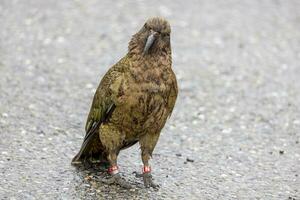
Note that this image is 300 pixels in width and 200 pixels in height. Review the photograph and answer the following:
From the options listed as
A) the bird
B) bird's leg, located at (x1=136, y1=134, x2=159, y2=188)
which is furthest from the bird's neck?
bird's leg, located at (x1=136, y1=134, x2=159, y2=188)

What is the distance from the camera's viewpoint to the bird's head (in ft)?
19.2

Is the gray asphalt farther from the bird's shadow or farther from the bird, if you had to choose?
the bird

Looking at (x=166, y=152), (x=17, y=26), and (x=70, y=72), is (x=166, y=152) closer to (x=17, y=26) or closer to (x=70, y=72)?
(x=70, y=72)

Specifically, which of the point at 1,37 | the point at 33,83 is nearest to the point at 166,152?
the point at 33,83

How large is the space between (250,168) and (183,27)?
14.1 feet

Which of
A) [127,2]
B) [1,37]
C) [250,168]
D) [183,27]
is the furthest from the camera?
[127,2]

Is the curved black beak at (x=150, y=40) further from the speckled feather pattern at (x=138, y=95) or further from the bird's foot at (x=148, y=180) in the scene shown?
the bird's foot at (x=148, y=180)

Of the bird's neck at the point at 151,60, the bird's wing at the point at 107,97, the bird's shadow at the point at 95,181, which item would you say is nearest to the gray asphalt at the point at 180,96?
the bird's shadow at the point at 95,181

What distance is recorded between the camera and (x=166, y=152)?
7.10 m

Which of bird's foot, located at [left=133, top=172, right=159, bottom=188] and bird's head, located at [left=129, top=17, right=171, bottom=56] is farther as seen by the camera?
bird's foot, located at [left=133, top=172, right=159, bottom=188]

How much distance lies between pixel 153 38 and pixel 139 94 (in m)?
0.45

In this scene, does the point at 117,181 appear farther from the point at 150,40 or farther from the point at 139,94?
the point at 150,40

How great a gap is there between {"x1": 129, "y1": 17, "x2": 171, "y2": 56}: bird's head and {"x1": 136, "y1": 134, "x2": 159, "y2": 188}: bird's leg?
68 centimetres

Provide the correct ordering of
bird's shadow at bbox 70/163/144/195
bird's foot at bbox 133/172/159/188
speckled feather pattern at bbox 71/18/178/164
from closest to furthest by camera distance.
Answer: speckled feather pattern at bbox 71/18/178/164, bird's shadow at bbox 70/163/144/195, bird's foot at bbox 133/172/159/188
